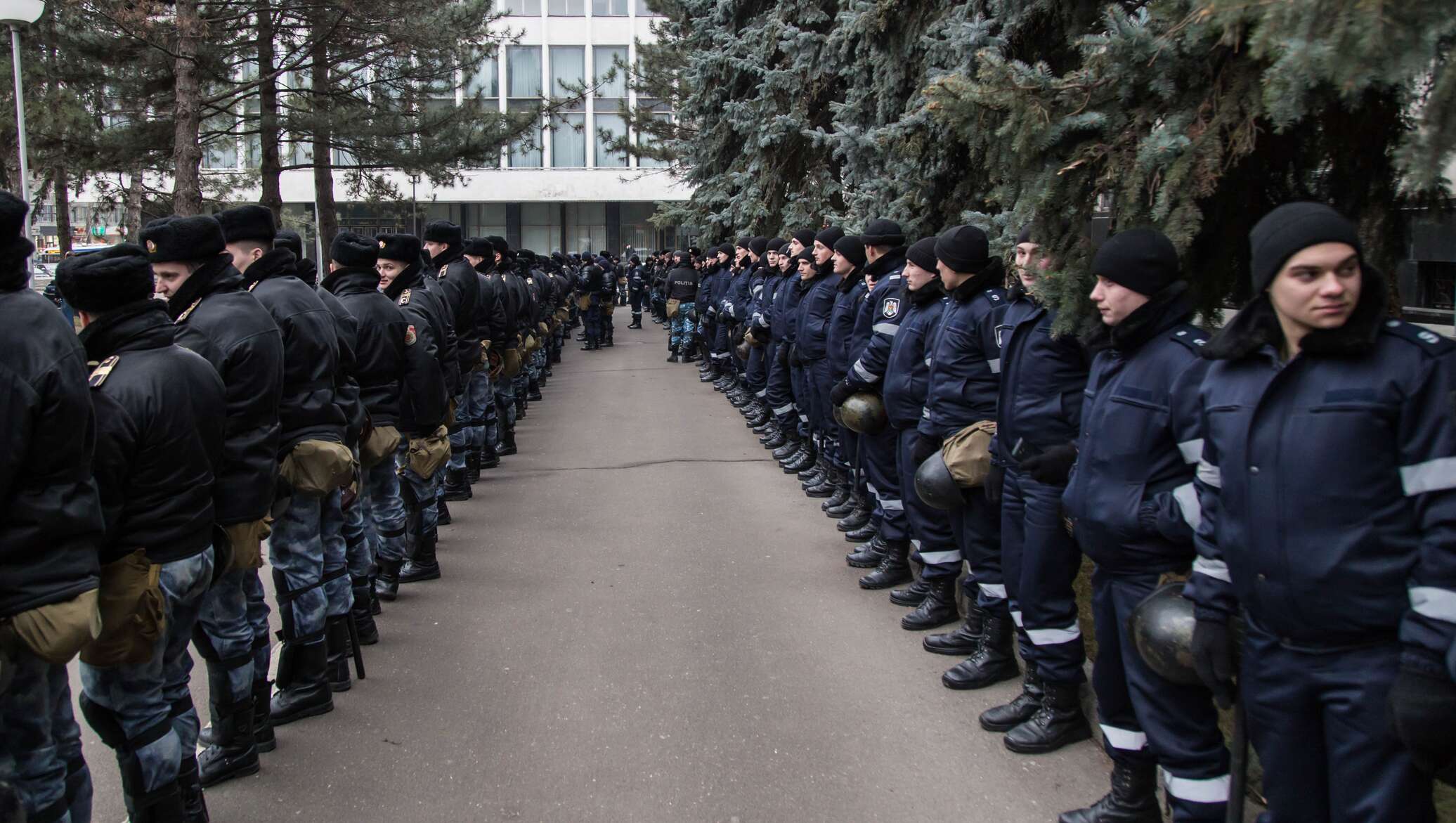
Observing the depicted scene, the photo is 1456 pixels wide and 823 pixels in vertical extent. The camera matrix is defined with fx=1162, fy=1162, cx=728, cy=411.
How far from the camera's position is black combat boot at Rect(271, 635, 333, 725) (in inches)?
209

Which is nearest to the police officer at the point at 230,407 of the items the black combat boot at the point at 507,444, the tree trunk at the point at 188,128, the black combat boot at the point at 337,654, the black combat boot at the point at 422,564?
the black combat boot at the point at 337,654

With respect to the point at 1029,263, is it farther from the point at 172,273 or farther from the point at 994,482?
the point at 172,273

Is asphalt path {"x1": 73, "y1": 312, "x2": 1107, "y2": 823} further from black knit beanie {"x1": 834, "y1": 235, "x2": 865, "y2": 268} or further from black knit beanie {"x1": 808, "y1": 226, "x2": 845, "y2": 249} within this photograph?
black knit beanie {"x1": 808, "y1": 226, "x2": 845, "y2": 249}

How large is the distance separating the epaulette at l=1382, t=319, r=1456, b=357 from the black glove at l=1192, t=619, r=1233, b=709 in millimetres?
933

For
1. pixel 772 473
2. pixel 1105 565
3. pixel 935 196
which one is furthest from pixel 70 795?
pixel 772 473

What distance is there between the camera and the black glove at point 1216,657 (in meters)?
3.26

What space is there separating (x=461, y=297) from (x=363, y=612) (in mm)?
3722

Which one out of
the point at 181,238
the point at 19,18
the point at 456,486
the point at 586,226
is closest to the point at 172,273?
the point at 181,238

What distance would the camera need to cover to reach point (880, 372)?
25.4ft

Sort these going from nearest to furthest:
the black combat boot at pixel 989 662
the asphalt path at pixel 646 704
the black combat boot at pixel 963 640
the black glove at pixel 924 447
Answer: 1. the asphalt path at pixel 646 704
2. the black combat boot at pixel 989 662
3. the black combat boot at pixel 963 640
4. the black glove at pixel 924 447

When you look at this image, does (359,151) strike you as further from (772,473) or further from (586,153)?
(586,153)

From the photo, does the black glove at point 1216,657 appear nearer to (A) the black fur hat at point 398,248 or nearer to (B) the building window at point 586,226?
(A) the black fur hat at point 398,248

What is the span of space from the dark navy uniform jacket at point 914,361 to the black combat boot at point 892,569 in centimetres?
110

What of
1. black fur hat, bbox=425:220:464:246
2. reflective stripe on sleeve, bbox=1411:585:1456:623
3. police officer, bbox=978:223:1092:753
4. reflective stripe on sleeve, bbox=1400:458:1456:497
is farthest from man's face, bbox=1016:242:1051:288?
black fur hat, bbox=425:220:464:246
